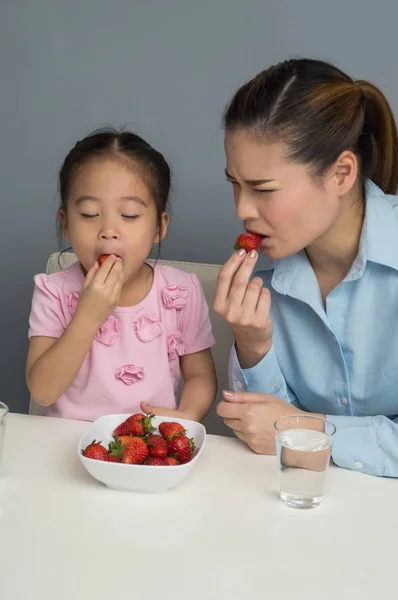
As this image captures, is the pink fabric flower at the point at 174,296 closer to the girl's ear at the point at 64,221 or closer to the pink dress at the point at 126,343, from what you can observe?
the pink dress at the point at 126,343

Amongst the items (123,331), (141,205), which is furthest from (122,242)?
(123,331)

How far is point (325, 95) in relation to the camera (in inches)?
56.3

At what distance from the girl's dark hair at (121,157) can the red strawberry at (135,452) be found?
0.63 meters

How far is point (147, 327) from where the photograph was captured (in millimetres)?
1683

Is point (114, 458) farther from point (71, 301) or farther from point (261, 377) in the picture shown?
point (71, 301)

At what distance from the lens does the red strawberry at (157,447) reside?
1.17 metres

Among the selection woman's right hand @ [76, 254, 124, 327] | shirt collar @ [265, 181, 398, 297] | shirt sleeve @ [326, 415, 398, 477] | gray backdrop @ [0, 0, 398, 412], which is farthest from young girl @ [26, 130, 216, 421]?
gray backdrop @ [0, 0, 398, 412]

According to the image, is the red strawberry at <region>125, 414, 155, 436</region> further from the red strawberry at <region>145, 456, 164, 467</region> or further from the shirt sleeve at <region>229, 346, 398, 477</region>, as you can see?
the shirt sleeve at <region>229, 346, 398, 477</region>

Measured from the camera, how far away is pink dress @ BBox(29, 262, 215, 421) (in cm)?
164

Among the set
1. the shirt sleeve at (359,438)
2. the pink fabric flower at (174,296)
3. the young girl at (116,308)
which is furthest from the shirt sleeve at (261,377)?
the pink fabric flower at (174,296)

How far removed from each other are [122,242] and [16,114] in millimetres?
1047

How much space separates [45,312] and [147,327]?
0.69 feet

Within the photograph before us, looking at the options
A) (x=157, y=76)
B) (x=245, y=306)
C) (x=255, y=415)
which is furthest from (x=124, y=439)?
(x=157, y=76)

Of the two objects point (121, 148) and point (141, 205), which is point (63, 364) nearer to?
point (141, 205)
